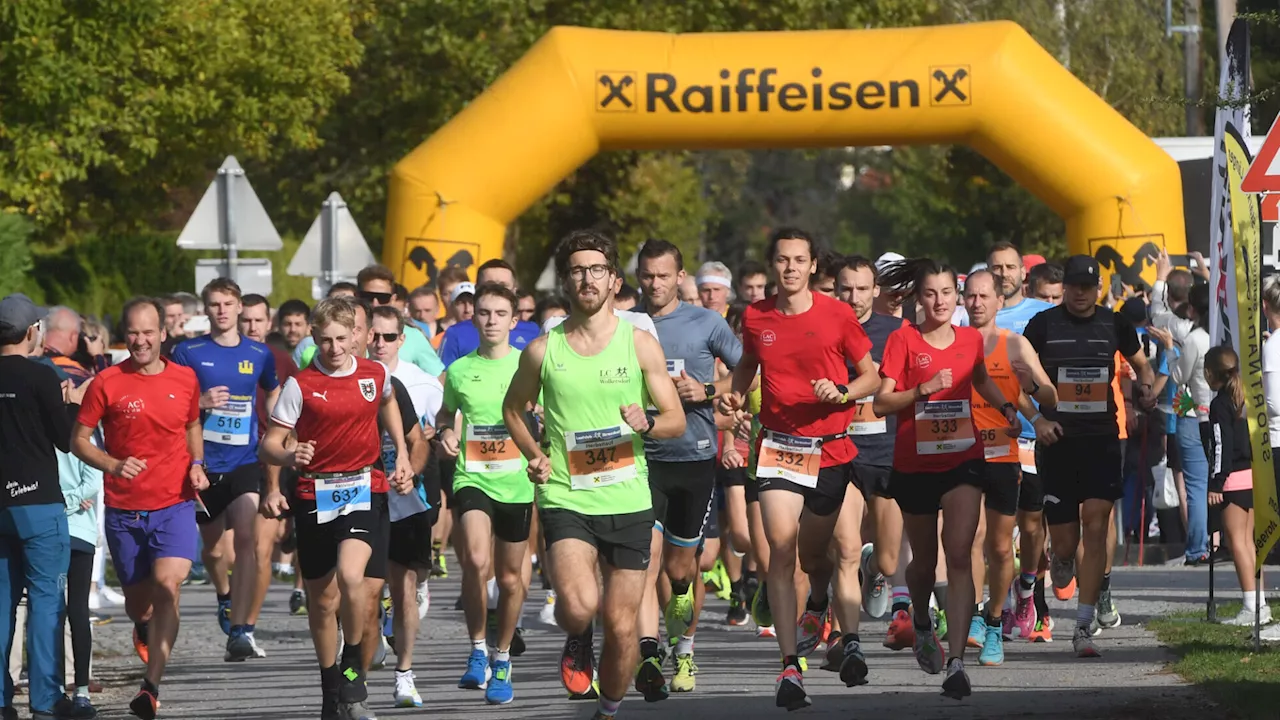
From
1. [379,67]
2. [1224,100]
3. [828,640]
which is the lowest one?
[828,640]

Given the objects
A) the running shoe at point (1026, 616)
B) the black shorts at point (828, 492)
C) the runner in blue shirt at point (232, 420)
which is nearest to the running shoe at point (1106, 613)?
the running shoe at point (1026, 616)

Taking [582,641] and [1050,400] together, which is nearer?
[582,641]

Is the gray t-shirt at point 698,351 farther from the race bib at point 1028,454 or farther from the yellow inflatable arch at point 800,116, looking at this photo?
the yellow inflatable arch at point 800,116

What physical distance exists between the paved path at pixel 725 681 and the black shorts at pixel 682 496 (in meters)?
0.73

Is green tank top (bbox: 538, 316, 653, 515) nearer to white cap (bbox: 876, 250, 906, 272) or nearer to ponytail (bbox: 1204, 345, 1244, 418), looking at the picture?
white cap (bbox: 876, 250, 906, 272)

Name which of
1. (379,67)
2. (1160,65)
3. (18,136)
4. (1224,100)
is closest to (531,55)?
(18,136)

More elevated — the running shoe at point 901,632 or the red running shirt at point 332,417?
the red running shirt at point 332,417

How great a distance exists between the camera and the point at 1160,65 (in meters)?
40.5

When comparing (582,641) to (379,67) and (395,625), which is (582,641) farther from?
(379,67)

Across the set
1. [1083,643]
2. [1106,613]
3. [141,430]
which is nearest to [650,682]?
[141,430]

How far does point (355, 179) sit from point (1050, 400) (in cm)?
2443

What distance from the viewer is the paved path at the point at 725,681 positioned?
998 cm

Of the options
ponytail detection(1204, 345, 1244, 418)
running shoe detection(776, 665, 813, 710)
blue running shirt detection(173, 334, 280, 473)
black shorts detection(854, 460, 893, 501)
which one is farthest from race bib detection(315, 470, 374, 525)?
ponytail detection(1204, 345, 1244, 418)

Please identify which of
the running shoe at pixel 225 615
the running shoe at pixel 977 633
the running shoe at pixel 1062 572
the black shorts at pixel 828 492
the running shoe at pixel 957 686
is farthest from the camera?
the running shoe at pixel 225 615
